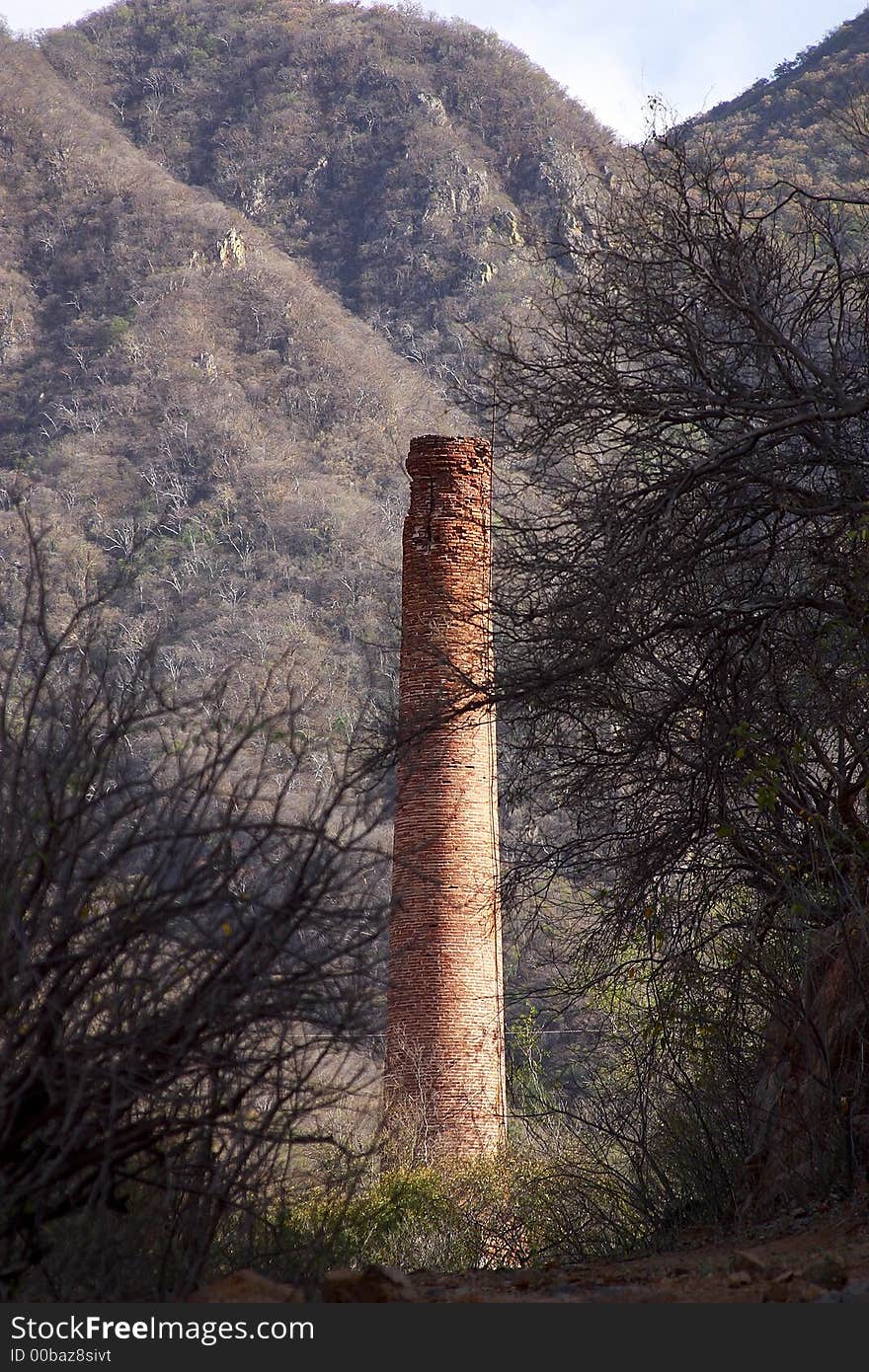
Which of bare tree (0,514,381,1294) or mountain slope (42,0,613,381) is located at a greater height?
A: mountain slope (42,0,613,381)

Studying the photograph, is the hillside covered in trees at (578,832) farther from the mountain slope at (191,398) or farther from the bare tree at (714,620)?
the mountain slope at (191,398)

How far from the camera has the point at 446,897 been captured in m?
21.3

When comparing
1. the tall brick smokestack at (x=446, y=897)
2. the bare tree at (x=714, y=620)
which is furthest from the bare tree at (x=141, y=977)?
the tall brick smokestack at (x=446, y=897)

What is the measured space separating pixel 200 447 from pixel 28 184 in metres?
30.3

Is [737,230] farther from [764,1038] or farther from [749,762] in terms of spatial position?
[764,1038]

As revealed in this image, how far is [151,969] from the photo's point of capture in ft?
18.6

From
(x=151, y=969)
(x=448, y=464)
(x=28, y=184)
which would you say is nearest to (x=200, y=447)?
(x=28, y=184)

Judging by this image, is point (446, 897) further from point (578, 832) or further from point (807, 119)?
point (807, 119)

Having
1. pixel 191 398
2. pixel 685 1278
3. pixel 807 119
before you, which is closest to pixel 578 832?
pixel 685 1278

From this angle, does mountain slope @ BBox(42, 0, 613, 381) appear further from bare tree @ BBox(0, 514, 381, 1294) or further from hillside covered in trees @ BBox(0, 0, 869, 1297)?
bare tree @ BBox(0, 514, 381, 1294)

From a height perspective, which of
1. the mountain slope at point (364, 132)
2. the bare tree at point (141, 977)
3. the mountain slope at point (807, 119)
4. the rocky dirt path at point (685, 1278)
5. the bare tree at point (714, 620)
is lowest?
the rocky dirt path at point (685, 1278)

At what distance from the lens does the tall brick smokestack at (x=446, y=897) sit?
819 inches

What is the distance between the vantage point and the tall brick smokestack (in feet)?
68.2

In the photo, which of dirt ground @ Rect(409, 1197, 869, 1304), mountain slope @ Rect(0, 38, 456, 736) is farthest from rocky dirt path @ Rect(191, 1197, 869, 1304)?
mountain slope @ Rect(0, 38, 456, 736)
